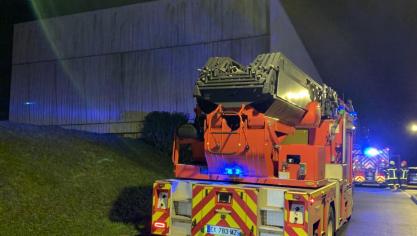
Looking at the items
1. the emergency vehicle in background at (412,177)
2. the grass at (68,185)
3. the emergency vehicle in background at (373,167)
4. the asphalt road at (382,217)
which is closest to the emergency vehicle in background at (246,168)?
the grass at (68,185)

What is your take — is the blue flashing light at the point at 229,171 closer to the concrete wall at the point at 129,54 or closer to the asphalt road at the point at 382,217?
the asphalt road at the point at 382,217

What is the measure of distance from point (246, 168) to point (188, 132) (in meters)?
1.26

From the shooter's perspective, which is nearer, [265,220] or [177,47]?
[265,220]

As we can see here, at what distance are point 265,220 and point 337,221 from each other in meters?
2.69

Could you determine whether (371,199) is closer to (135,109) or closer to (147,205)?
(147,205)

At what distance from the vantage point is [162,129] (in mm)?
18328

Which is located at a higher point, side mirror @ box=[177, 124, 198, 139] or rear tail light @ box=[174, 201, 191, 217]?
side mirror @ box=[177, 124, 198, 139]

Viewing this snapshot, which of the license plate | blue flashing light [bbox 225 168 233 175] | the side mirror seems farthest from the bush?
the license plate

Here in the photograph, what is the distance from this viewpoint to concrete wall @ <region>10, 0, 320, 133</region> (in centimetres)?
2106

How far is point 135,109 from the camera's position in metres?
23.4

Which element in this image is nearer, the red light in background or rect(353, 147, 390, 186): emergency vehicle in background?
the red light in background

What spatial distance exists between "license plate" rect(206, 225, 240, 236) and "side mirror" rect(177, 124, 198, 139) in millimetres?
1650

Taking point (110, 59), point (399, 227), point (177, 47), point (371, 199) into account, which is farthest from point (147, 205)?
point (110, 59)

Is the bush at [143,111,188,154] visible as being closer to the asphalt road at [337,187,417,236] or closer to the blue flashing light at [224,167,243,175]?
the asphalt road at [337,187,417,236]
